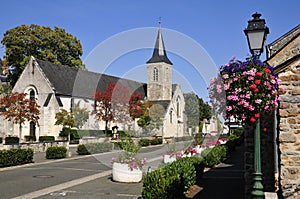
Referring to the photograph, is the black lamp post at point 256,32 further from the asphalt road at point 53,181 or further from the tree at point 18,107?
the tree at point 18,107

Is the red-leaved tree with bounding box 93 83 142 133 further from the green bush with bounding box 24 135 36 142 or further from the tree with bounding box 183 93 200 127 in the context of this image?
the tree with bounding box 183 93 200 127

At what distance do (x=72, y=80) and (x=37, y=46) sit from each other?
22.2ft

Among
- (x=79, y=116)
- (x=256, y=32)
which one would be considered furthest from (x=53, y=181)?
(x=79, y=116)

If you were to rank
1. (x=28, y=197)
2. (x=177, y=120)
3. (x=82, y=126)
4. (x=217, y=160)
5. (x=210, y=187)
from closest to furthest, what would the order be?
(x=28, y=197) < (x=210, y=187) < (x=217, y=160) < (x=82, y=126) < (x=177, y=120)

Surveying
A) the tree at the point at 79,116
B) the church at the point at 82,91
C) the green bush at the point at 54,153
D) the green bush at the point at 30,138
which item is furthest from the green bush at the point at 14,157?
the church at the point at 82,91

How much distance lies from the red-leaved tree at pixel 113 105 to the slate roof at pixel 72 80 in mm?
4657

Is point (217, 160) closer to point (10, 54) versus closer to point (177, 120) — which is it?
point (10, 54)

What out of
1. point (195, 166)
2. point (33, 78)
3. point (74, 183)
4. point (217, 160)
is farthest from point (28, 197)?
point (33, 78)

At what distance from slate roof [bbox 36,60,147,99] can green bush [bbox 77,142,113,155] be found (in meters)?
16.4

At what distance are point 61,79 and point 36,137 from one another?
25.5 feet

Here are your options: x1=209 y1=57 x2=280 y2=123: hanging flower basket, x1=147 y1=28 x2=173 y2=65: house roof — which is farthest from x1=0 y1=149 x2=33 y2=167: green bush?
x1=147 y1=28 x2=173 y2=65: house roof

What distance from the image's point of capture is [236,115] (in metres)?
5.92

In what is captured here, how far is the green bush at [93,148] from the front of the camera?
23.3m

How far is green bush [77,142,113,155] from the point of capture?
23328 millimetres
